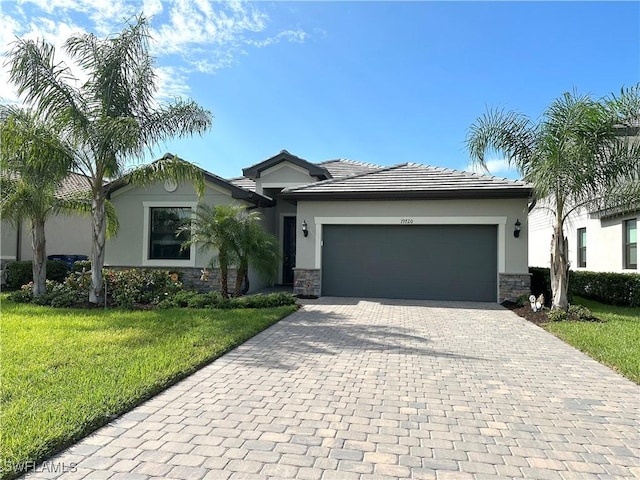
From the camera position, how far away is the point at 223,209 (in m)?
10.9

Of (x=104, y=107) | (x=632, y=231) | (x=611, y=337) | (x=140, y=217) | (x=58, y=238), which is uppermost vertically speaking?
(x=104, y=107)

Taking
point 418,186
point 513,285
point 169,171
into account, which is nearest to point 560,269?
point 513,285

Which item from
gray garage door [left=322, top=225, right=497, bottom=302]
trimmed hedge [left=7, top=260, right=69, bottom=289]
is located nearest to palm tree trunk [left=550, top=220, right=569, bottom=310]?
gray garage door [left=322, top=225, right=497, bottom=302]

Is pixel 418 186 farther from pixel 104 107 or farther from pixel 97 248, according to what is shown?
pixel 97 248

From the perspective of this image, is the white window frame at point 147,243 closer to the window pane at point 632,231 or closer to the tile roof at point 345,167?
the tile roof at point 345,167

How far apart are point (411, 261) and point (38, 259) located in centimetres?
1093

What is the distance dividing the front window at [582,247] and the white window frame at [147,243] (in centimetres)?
1559

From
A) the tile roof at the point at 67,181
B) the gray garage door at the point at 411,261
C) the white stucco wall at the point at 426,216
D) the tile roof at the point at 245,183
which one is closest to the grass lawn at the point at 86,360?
the tile roof at the point at 67,181

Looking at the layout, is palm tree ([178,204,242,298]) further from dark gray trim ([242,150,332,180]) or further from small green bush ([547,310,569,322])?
small green bush ([547,310,569,322])

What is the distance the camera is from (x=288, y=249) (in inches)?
645

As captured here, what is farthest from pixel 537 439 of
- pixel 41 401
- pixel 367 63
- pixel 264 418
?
pixel 367 63

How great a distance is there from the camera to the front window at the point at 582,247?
16516 mm

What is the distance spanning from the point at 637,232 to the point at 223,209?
1299 cm

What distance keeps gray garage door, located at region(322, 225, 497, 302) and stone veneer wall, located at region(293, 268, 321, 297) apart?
40cm
